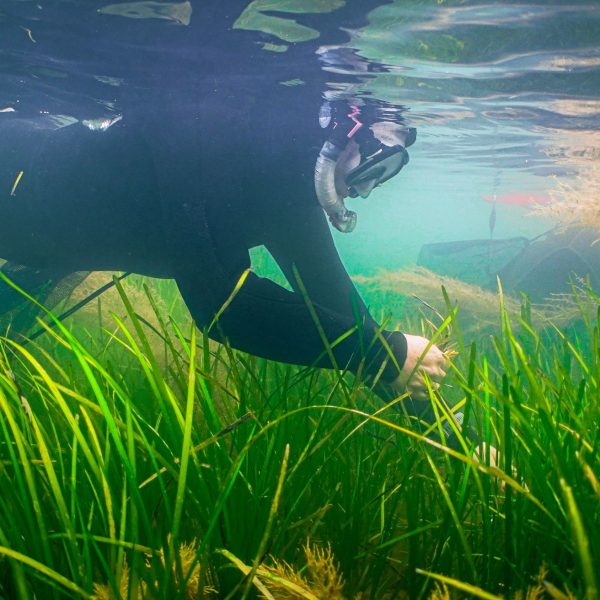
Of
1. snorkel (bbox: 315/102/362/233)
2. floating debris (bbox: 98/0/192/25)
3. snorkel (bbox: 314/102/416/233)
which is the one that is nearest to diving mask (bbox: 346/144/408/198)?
snorkel (bbox: 314/102/416/233)

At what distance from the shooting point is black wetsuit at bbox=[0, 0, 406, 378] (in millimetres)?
3326

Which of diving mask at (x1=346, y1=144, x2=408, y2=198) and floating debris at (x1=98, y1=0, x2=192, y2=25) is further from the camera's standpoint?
→ floating debris at (x1=98, y1=0, x2=192, y2=25)

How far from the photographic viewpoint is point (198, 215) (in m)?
3.46

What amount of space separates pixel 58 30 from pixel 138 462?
22.9 feet

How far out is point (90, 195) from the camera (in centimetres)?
434

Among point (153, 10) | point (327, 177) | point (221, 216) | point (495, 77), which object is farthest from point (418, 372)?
point (495, 77)

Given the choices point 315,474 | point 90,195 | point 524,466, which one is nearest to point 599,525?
point 524,466

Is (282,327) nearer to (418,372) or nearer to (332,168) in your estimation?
(418,372)

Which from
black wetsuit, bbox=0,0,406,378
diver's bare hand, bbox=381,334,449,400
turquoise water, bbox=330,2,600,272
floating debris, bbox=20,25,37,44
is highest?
floating debris, bbox=20,25,37,44

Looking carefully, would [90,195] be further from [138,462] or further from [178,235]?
[138,462]

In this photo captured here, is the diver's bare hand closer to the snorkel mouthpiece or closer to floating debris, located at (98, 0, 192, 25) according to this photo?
the snorkel mouthpiece

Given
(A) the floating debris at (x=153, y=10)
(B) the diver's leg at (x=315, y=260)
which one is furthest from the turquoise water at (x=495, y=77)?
(B) the diver's leg at (x=315, y=260)

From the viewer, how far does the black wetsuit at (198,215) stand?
10.9 ft

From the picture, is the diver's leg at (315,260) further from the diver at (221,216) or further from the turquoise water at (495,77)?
the turquoise water at (495,77)
